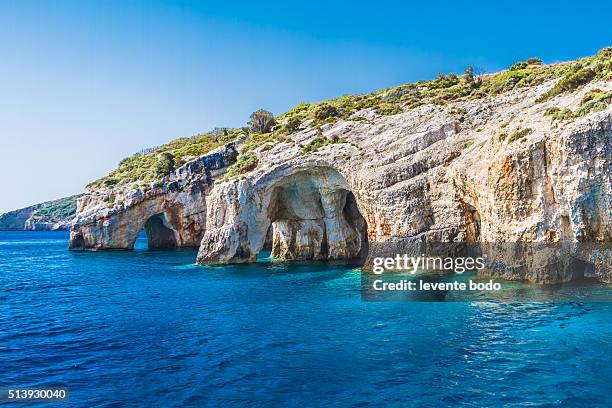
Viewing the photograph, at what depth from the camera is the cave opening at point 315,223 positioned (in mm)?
48844

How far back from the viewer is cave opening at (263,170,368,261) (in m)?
48.8

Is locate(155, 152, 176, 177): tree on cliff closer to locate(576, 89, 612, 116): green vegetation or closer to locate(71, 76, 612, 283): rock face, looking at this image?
locate(71, 76, 612, 283): rock face

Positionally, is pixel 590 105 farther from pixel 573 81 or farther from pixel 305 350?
pixel 305 350

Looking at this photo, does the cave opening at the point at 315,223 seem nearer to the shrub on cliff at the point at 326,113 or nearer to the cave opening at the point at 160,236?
the shrub on cliff at the point at 326,113

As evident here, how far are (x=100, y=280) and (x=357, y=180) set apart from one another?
24.3 meters

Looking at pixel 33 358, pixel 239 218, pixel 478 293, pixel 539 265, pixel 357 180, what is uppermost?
pixel 357 180

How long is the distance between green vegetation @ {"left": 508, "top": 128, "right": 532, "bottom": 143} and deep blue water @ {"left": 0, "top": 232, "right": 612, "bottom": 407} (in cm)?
1058

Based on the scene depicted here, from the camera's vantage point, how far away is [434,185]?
116 feet

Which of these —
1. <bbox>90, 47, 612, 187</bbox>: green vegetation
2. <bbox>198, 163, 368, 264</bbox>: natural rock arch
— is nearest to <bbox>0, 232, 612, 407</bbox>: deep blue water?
<bbox>90, 47, 612, 187</bbox>: green vegetation

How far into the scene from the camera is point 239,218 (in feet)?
152

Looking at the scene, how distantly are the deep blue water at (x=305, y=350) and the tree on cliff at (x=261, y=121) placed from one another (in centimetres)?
4189

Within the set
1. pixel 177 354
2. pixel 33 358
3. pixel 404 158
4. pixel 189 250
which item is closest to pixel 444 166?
pixel 404 158

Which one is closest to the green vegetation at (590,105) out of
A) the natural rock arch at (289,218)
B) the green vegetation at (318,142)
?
the natural rock arch at (289,218)

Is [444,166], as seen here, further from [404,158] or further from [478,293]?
[478,293]
